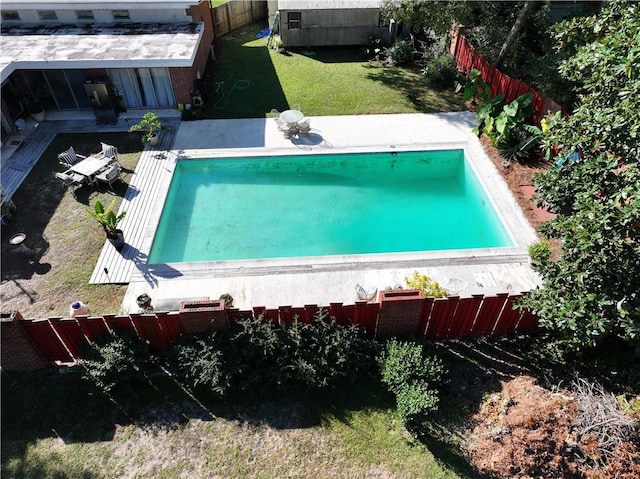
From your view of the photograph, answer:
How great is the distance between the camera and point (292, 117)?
19.3 m

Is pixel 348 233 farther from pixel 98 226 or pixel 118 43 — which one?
pixel 118 43

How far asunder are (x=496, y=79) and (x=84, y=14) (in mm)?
21039

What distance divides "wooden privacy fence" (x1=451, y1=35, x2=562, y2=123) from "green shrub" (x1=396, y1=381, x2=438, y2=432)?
510 inches

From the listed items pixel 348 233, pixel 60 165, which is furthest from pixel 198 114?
pixel 348 233

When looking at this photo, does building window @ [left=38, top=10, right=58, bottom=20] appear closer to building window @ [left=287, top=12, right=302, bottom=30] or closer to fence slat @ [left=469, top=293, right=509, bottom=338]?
building window @ [left=287, top=12, right=302, bottom=30]

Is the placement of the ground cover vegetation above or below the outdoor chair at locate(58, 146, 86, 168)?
below

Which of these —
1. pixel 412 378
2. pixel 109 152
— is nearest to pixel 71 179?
pixel 109 152

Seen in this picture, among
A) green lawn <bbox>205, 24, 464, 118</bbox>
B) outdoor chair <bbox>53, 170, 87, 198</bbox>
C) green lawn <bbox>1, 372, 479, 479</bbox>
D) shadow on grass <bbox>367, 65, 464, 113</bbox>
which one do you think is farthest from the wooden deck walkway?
shadow on grass <bbox>367, 65, 464, 113</bbox>

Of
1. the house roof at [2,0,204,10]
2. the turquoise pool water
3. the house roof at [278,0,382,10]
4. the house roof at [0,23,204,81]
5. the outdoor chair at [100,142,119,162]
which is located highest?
the house roof at [2,0,204,10]

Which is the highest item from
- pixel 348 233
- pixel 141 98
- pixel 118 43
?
pixel 118 43

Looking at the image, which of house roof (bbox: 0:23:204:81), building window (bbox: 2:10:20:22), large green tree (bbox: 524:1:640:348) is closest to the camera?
large green tree (bbox: 524:1:640:348)

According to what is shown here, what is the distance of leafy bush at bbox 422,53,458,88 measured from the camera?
75.4ft

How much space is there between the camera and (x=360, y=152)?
18547 mm

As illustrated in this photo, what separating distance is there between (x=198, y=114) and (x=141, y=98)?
117 inches
